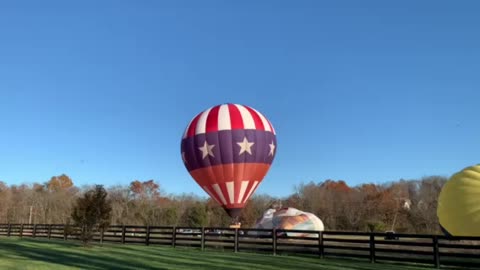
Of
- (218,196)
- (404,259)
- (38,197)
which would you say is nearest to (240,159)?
(218,196)

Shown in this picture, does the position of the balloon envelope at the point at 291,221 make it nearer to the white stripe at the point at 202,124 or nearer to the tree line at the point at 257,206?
the white stripe at the point at 202,124

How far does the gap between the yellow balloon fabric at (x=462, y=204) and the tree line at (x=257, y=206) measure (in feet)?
118

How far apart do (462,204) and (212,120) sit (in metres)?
12.7

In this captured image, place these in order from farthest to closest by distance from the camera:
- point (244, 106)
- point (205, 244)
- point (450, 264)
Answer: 1. point (244, 106)
2. point (205, 244)
3. point (450, 264)

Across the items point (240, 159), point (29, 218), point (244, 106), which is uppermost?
point (244, 106)

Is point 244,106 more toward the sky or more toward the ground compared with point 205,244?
more toward the sky

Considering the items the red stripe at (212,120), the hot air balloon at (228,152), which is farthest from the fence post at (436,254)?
the red stripe at (212,120)

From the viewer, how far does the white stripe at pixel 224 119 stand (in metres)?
24.0

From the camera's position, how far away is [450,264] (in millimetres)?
14922

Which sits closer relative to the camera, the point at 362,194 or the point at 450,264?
the point at 450,264

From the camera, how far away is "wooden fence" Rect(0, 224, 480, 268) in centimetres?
1492

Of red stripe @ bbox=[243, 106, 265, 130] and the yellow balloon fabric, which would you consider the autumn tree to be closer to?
red stripe @ bbox=[243, 106, 265, 130]

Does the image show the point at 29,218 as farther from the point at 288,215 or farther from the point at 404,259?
the point at 404,259

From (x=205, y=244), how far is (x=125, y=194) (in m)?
53.5
